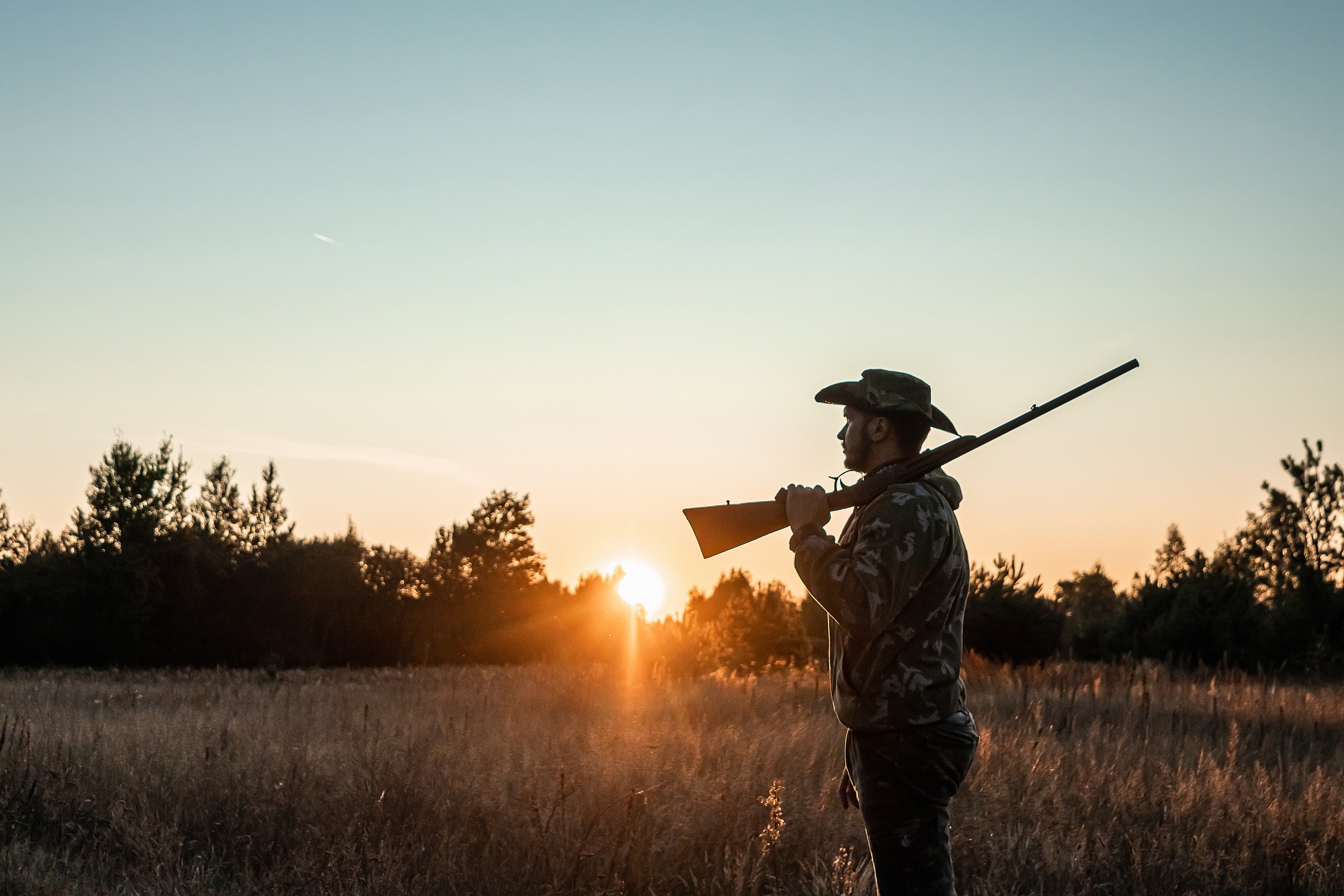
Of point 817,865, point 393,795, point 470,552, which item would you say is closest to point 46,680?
point 393,795

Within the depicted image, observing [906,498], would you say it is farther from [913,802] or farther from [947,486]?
[913,802]

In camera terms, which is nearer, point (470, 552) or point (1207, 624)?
point (1207, 624)

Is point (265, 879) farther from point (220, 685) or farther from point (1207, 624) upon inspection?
point (1207, 624)

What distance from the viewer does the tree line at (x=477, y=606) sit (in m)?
19.9

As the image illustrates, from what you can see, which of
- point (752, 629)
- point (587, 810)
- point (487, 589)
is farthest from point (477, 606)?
point (587, 810)

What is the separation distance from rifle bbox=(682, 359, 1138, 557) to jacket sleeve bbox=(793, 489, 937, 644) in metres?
0.16

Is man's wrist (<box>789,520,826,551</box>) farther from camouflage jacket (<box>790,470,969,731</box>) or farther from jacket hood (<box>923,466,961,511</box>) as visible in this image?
jacket hood (<box>923,466,961,511</box>)

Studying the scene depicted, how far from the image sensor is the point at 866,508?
3.53 m

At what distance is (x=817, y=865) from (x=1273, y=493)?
5495 cm

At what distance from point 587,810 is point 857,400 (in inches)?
136

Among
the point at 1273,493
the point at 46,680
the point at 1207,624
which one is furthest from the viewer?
the point at 1273,493

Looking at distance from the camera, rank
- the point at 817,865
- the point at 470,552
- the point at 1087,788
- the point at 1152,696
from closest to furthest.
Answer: the point at 817,865 → the point at 1087,788 → the point at 1152,696 → the point at 470,552

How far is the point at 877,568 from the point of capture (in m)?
3.31

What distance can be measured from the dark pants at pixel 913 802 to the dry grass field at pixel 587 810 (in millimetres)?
1715
